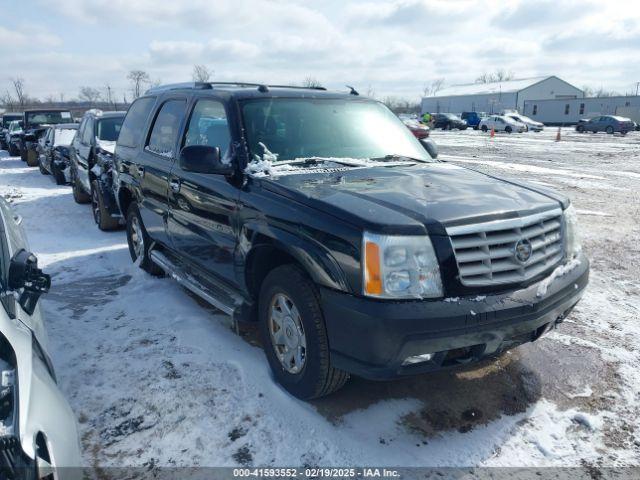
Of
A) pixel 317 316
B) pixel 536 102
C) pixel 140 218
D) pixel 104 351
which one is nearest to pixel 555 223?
pixel 317 316

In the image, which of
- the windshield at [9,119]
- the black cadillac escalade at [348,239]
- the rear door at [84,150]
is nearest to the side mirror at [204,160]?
the black cadillac escalade at [348,239]

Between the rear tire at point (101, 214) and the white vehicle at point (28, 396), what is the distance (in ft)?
17.6

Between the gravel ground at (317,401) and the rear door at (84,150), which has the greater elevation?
the rear door at (84,150)

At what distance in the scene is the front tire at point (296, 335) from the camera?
280 cm

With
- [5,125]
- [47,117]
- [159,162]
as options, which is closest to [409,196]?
[159,162]

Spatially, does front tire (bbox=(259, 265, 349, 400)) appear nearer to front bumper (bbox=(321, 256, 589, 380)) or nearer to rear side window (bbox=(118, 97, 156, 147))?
front bumper (bbox=(321, 256, 589, 380))

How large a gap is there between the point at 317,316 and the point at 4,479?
1.59 metres

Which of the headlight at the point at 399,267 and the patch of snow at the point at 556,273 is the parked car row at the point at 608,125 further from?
the headlight at the point at 399,267

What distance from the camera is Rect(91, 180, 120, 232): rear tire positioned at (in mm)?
7562

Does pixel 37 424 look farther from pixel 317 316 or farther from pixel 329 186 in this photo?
pixel 329 186

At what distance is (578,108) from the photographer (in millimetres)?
54719

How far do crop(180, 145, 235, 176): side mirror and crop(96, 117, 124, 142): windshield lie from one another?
5934 millimetres

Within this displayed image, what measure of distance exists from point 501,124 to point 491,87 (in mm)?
37757

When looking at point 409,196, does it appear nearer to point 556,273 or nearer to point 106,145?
point 556,273
